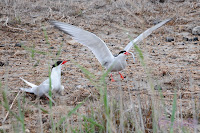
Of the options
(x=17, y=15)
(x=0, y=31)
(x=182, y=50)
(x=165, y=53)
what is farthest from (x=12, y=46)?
(x=182, y=50)

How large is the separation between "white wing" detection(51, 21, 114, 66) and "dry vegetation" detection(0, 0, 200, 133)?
27cm

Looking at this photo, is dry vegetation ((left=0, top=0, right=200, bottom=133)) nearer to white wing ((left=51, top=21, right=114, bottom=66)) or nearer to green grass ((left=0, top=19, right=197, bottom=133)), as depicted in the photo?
green grass ((left=0, top=19, right=197, bottom=133))

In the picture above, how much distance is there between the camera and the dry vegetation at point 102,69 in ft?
6.86

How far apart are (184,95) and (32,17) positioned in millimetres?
4862

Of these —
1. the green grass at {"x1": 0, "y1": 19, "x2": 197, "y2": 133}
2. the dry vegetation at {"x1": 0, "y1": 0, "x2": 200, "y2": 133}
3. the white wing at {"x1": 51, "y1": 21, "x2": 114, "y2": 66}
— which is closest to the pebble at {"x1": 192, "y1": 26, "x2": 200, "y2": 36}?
the dry vegetation at {"x1": 0, "y1": 0, "x2": 200, "y2": 133}

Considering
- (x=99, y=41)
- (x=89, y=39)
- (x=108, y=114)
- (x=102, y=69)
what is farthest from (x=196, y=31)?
(x=108, y=114)

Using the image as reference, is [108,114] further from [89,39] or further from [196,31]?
[196,31]

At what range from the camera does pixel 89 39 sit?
13.1 ft

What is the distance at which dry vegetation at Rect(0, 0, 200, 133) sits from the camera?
6.86ft

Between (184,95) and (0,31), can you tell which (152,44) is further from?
(0,31)

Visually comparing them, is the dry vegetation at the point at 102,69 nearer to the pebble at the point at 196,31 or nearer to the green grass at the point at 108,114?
the green grass at the point at 108,114

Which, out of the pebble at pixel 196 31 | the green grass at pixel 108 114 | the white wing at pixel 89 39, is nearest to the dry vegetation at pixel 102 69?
the green grass at pixel 108 114

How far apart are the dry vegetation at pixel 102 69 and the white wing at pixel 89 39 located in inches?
10.4

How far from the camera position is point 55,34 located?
6.18 meters
